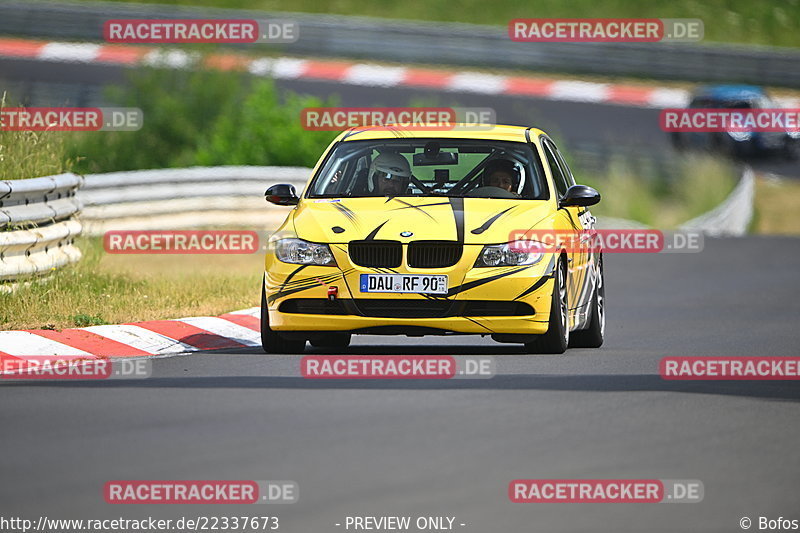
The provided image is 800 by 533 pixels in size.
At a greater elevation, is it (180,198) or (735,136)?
(735,136)

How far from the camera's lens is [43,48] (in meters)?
40.4

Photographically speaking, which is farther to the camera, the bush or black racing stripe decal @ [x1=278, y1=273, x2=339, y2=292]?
the bush

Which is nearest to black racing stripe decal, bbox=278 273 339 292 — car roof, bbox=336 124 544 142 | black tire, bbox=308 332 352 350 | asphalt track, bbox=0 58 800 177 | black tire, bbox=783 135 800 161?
black tire, bbox=308 332 352 350

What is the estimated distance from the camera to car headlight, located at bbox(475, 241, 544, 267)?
11242mm

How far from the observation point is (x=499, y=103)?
1555 inches

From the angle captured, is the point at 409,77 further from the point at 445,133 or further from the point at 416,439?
the point at 416,439

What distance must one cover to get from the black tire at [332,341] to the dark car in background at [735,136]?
25.0m

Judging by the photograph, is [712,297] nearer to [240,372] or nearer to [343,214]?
[343,214]

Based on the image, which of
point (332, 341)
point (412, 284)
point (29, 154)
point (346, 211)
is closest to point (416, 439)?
point (412, 284)

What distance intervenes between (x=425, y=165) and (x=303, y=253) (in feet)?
4.23

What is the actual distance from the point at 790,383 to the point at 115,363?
407 cm

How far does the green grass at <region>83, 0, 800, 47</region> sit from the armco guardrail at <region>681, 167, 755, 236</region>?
62.1 feet

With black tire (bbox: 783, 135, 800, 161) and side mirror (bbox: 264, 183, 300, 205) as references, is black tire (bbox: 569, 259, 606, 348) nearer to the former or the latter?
side mirror (bbox: 264, 183, 300, 205)

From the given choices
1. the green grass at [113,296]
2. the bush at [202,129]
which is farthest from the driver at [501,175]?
the bush at [202,129]
